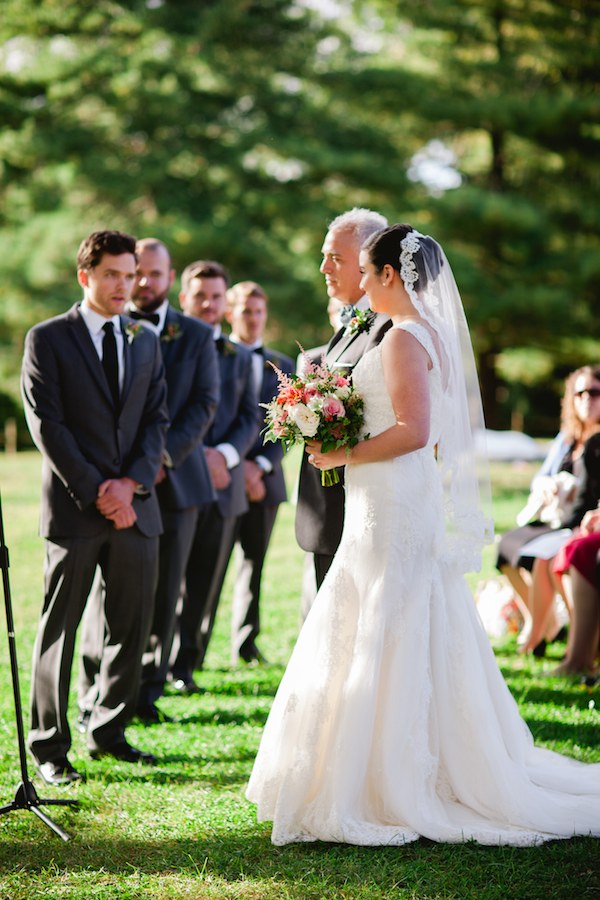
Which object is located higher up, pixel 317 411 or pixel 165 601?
pixel 317 411

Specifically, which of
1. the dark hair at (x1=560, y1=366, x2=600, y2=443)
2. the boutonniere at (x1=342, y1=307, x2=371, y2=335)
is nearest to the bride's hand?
the boutonniere at (x1=342, y1=307, x2=371, y2=335)

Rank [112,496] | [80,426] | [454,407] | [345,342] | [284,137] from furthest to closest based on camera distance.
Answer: [284,137], [80,426], [112,496], [345,342], [454,407]

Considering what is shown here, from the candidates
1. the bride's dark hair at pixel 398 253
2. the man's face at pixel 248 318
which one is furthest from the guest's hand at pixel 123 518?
the man's face at pixel 248 318

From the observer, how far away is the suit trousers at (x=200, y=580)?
5.83 metres

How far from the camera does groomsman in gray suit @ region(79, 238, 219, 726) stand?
203 inches

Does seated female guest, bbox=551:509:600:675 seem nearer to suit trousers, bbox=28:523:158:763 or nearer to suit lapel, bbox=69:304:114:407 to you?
suit trousers, bbox=28:523:158:763

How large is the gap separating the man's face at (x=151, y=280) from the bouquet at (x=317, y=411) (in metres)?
2.02

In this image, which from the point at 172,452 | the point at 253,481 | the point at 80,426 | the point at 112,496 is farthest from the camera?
the point at 253,481

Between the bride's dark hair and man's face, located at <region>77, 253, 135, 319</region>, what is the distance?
1.33 metres

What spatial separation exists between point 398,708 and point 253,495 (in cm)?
335

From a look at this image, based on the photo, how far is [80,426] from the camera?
4.26 meters

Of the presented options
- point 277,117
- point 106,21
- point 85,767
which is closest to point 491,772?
point 85,767

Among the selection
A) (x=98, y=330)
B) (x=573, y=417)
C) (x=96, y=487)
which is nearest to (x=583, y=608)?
(x=573, y=417)

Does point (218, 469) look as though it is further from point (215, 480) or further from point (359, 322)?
point (359, 322)
